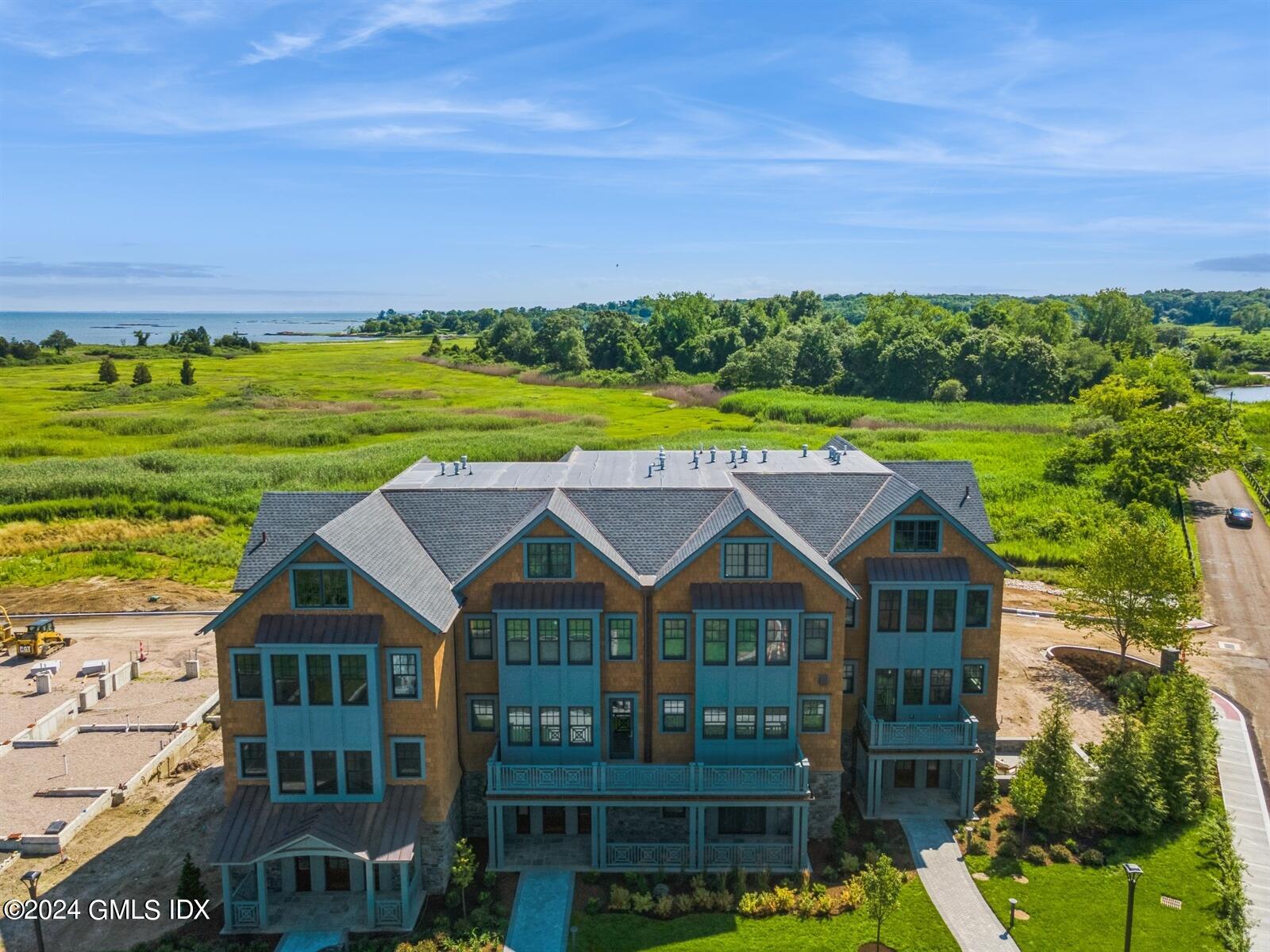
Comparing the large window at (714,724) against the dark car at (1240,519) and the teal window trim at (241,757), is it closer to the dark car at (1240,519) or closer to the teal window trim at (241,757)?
the teal window trim at (241,757)

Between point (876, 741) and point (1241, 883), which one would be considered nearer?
point (1241, 883)

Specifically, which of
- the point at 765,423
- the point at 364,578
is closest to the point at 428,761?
the point at 364,578

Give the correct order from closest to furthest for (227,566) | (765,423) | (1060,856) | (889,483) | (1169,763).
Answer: (1060,856) < (1169,763) < (889,483) < (227,566) < (765,423)

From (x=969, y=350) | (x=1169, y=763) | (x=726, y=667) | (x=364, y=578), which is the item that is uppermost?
(x=969, y=350)

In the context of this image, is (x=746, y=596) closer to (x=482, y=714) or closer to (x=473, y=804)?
(x=482, y=714)

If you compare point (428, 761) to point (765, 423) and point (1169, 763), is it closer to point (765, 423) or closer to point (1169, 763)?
point (1169, 763)

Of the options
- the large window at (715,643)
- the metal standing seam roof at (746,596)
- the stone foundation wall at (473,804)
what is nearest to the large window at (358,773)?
the stone foundation wall at (473,804)

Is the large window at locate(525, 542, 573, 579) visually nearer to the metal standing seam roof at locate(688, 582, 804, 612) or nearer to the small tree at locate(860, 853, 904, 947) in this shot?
the metal standing seam roof at locate(688, 582, 804, 612)

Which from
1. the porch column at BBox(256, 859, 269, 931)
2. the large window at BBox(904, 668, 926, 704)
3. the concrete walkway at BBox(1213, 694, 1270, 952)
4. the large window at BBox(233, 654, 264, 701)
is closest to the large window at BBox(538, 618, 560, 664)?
the large window at BBox(233, 654, 264, 701)
